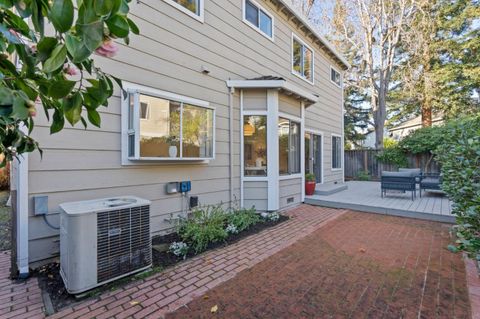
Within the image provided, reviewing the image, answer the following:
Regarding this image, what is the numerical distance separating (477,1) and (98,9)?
24303mm

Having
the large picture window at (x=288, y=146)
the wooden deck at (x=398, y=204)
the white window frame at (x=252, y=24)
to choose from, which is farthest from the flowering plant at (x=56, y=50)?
the wooden deck at (x=398, y=204)

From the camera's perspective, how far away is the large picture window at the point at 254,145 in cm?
609

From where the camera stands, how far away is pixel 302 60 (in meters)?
8.73

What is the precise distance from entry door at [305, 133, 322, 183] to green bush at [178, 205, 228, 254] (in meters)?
5.39

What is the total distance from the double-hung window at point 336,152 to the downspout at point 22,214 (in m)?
10.4

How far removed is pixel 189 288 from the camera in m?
2.77

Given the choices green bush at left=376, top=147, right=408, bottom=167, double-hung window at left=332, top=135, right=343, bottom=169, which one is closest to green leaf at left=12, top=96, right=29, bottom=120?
double-hung window at left=332, top=135, right=343, bottom=169

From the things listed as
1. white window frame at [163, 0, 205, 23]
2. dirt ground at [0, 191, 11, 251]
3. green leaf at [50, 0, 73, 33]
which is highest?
white window frame at [163, 0, 205, 23]

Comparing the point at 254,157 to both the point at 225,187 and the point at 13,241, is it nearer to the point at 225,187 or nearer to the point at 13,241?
the point at 225,187

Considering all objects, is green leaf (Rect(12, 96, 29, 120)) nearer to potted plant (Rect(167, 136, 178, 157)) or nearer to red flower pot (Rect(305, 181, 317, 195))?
potted plant (Rect(167, 136, 178, 157))

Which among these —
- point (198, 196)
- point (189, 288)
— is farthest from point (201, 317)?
point (198, 196)

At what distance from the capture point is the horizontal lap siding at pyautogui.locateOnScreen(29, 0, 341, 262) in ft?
10.7

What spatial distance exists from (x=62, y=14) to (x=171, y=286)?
283 centimetres

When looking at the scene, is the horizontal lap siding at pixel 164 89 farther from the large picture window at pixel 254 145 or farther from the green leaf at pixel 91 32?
the green leaf at pixel 91 32
